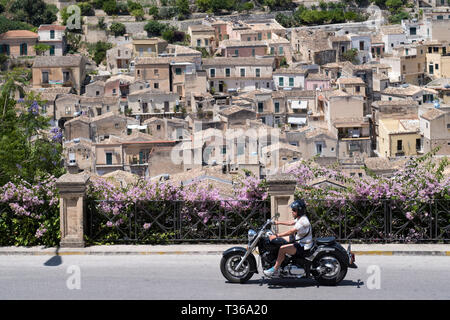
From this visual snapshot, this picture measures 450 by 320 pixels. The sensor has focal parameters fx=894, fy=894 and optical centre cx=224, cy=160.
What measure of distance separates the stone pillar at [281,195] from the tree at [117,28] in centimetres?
6570

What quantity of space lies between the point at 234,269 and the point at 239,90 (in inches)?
2073

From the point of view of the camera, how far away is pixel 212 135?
45375 mm

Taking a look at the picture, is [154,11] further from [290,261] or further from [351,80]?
[290,261]

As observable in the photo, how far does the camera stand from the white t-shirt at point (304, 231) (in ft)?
28.8

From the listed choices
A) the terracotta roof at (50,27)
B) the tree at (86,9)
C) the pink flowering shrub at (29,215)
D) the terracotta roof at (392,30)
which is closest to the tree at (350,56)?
the terracotta roof at (392,30)

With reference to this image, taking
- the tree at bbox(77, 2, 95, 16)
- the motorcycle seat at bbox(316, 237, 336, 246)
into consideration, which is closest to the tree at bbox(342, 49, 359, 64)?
the tree at bbox(77, 2, 95, 16)

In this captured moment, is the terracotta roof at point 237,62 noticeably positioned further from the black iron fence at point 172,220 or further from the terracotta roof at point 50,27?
→ the black iron fence at point 172,220

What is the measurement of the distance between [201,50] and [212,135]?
2578 cm

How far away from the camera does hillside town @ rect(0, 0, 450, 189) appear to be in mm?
46094

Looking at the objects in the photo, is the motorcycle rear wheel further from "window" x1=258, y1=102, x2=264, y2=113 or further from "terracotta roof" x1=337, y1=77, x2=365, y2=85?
"terracotta roof" x1=337, y1=77, x2=365, y2=85

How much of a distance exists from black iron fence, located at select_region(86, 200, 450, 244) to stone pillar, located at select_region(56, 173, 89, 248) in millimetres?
182

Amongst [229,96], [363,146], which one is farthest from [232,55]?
[363,146]

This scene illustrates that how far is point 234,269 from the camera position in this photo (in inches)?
349

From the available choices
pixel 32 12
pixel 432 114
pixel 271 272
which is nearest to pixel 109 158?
pixel 432 114
